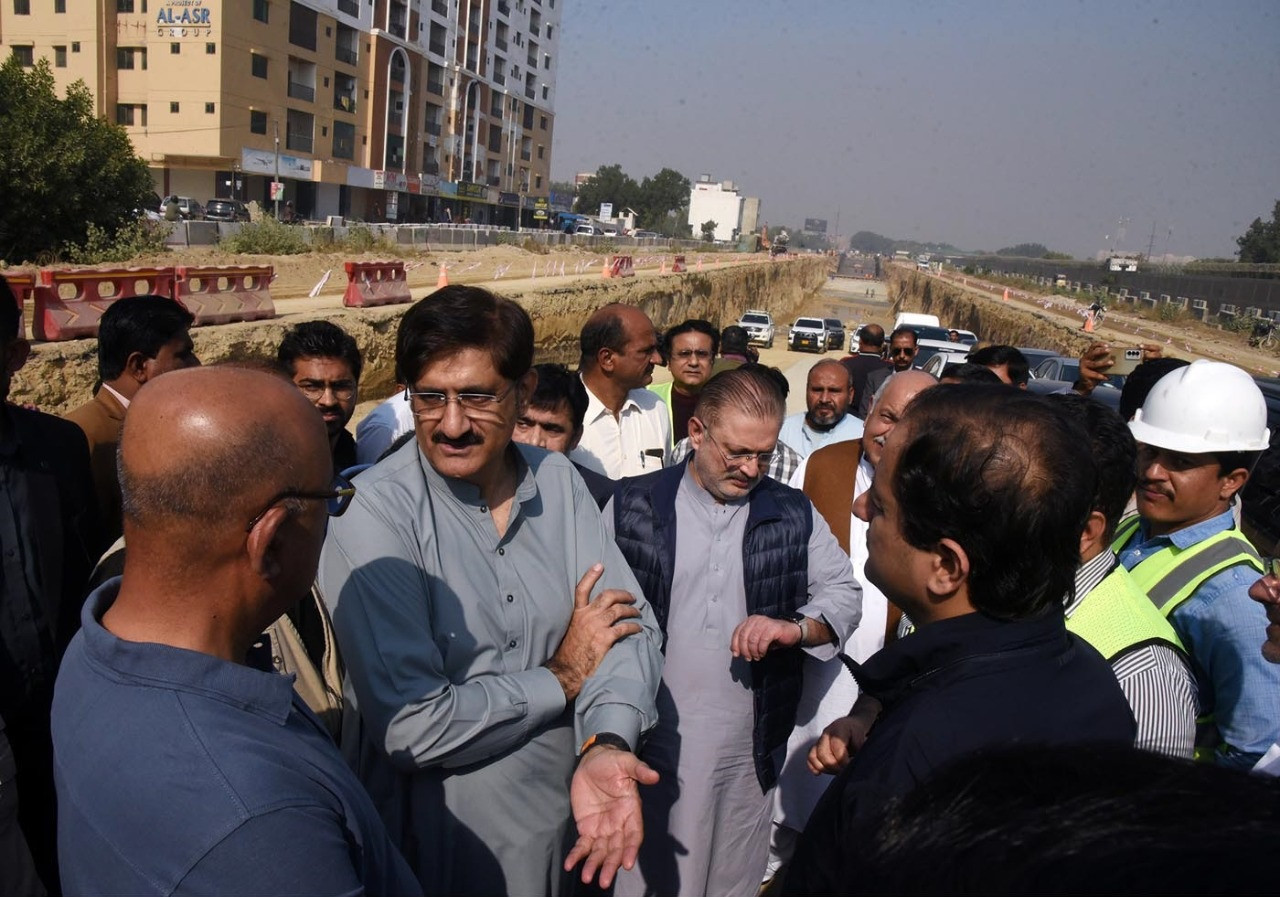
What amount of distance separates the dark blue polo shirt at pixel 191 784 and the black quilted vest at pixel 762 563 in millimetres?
1696

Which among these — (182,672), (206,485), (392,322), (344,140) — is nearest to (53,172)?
(392,322)

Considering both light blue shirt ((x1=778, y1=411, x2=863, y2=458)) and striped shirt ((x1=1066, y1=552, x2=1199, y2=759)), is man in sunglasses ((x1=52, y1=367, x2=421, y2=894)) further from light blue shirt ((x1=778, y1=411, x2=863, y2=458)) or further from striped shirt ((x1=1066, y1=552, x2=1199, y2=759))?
light blue shirt ((x1=778, y1=411, x2=863, y2=458))

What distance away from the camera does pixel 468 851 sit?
209 centimetres

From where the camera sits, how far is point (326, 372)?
12.6ft

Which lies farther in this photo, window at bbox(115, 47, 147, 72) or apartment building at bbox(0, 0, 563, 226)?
window at bbox(115, 47, 147, 72)

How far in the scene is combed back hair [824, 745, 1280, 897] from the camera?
0.60 m

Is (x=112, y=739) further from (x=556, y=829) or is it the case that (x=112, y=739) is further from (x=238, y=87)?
(x=238, y=87)

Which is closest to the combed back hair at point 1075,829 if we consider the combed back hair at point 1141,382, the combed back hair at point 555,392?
the combed back hair at point 555,392

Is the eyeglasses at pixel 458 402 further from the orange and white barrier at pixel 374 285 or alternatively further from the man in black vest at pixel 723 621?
the orange and white barrier at pixel 374 285

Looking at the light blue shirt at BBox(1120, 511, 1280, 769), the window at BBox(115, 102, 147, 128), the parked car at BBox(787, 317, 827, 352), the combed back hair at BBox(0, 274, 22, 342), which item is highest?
the window at BBox(115, 102, 147, 128)

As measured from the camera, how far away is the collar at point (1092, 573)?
6.97ft

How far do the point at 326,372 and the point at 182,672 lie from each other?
279 centimetres

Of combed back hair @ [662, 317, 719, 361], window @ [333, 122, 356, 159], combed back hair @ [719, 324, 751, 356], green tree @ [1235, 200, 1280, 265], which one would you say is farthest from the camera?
green tree @ [1235, 200, 1280, 265]

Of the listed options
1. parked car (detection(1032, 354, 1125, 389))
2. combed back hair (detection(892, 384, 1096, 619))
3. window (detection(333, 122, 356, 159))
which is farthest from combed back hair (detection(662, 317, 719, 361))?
window (detection(333, 122, 356, 159))
